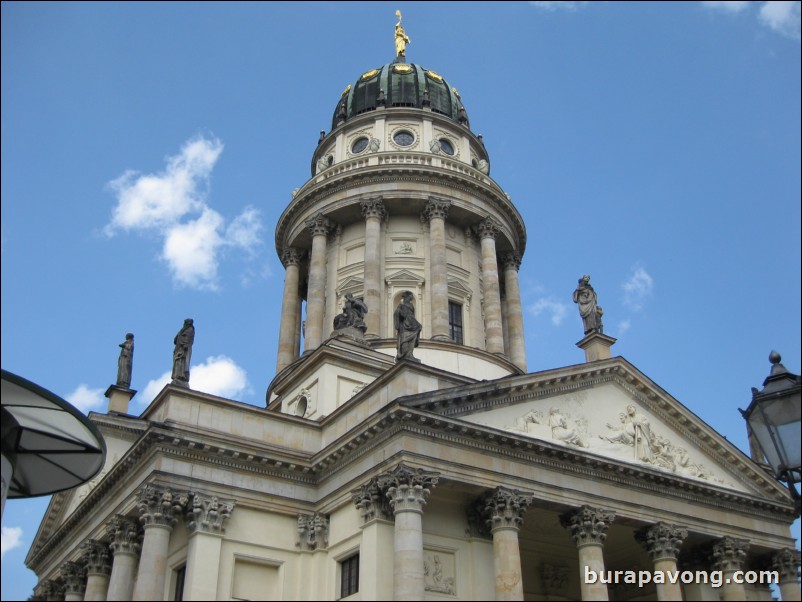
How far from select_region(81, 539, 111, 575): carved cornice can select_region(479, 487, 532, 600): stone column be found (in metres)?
13.3

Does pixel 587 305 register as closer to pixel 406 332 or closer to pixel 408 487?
pixel 406 332

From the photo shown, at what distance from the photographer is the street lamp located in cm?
1128

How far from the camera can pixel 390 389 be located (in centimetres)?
2541

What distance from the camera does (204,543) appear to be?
79.8 feet

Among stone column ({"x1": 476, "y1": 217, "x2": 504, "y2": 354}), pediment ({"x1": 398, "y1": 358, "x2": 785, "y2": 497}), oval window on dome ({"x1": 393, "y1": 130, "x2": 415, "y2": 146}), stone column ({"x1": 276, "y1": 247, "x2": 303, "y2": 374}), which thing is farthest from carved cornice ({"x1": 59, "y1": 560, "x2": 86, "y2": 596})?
oval window on dome ({"x1": 393, "y1": 130, "x2": 415, "y2": 146})

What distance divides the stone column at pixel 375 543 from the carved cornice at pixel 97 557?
33.2 feet

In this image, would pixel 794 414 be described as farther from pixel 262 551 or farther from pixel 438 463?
pixel 262 551

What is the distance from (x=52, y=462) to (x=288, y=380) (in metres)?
15.3

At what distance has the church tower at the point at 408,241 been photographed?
3753cm

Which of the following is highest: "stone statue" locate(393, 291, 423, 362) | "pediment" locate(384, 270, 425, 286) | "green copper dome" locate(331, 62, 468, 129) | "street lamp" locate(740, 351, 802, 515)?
"green copper dome" locate(331, 62, 468, 129)

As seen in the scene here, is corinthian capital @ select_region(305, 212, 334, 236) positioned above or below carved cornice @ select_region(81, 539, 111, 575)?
above

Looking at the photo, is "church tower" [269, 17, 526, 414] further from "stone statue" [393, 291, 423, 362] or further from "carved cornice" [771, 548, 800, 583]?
"carved cornice" [771, 548, 800, 583]

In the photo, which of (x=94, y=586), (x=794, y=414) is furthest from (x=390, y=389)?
(x=794, y=414)

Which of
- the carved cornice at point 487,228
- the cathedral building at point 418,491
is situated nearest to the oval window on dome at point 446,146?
the carved cornice at point 487,228
